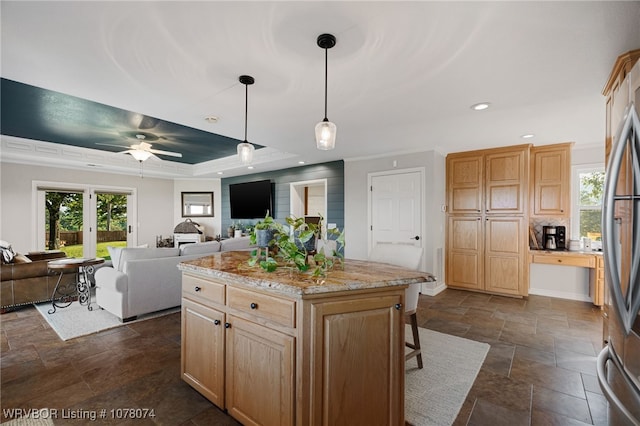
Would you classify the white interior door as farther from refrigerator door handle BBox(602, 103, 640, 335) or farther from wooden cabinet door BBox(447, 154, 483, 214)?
refrigerator door handle BBox(602, 103, 640, 335)

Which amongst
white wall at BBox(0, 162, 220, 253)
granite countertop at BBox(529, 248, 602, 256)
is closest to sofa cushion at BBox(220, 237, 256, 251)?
white wall at BBox(0, 162, 220, 253)

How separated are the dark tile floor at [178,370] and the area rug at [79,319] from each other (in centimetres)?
11

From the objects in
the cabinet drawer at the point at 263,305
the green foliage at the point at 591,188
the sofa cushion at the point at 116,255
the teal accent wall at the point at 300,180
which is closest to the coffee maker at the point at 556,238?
the green foliage at the point at 591,188

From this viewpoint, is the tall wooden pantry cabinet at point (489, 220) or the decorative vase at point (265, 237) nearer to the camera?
the decorative vase at point (265, 237)

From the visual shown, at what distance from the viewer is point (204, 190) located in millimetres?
8289

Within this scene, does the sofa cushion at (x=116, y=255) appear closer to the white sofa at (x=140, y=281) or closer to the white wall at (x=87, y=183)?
the white sofa at (x=140, y=281)

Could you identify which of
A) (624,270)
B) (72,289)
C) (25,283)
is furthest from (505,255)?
(25,283)

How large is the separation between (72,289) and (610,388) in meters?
5.69

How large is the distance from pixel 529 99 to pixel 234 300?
10.0ft

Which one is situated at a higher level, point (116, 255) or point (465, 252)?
point (116, 255)

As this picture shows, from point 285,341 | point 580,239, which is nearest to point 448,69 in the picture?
point 285,341

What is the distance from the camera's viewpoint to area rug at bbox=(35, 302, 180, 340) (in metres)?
3.15

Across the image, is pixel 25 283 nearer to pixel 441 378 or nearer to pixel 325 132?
pixel 325 132

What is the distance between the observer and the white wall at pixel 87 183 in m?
5.57
